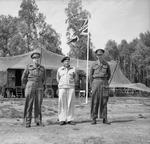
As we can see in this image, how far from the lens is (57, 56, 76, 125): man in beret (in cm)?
612

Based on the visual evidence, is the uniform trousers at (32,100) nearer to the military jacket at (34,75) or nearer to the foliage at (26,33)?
the military jacket at (34,75)

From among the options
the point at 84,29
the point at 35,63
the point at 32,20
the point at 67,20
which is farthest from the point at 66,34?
the point at 35,63

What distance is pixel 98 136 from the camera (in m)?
4.61

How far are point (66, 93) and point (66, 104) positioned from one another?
25cm

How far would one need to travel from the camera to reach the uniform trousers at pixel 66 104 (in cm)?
610

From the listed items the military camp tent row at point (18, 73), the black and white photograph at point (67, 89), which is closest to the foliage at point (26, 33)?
the black and white photograph at point (67, 89)

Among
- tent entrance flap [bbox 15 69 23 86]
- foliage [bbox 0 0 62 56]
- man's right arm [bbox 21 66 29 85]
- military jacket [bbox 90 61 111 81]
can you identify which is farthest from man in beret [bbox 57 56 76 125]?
foliage [bbox 0 0 62 56]

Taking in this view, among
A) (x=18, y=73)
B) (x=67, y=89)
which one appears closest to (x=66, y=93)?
(x=67, y=89)

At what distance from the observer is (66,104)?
6188 millimetres

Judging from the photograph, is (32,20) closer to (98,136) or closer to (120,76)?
(120,76)

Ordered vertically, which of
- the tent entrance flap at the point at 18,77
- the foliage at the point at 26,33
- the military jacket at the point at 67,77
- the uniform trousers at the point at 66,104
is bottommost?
the uniform trousers at the point at 66,104

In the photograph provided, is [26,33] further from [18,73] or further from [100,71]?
[100,71]

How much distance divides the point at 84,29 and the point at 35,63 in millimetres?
7033

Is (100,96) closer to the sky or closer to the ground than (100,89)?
closer to the ground
